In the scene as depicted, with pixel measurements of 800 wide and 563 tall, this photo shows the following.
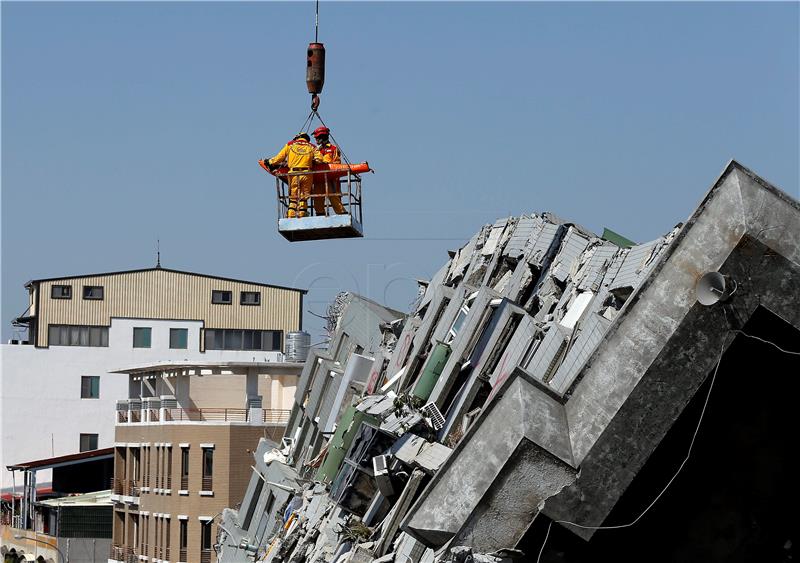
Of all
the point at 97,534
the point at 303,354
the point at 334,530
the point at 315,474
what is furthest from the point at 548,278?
the point at 97,534

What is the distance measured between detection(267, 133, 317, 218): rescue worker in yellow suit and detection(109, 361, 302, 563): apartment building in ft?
85.1

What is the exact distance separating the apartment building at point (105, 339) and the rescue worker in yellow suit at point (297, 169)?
55.2 meters

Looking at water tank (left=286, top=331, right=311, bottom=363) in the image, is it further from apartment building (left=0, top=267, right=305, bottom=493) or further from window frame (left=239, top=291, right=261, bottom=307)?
window frame (left=239, top=291, right=261, bottom=307)

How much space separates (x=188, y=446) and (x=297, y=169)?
29567mm

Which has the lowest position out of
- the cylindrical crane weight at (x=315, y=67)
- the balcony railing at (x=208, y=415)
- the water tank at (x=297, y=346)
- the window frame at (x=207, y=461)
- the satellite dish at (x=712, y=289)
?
the window frame at (x=207, y=461)

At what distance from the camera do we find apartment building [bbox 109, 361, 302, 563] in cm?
5441

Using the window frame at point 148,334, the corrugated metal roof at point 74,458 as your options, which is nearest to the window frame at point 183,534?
the corrugated metal roof at point 74,458

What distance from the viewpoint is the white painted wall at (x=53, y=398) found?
269 feet

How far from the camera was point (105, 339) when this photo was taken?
8431 cm

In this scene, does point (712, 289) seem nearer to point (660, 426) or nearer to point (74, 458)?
point (660, 426)

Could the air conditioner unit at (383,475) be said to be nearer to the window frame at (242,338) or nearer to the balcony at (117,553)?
the balcony at (117,553)

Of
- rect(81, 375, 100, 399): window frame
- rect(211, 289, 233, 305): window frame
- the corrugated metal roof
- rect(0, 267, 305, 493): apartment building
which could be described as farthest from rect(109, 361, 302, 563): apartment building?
rect(211, 289, 233, 305): window frame

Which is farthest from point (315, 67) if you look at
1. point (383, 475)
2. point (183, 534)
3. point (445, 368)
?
point (183, 534)

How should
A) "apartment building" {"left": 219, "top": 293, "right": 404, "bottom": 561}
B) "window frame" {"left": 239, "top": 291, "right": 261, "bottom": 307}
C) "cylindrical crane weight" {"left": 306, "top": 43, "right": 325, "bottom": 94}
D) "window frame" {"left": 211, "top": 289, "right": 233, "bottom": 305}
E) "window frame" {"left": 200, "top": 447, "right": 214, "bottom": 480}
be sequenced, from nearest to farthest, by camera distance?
"cylindrical crane weight" {"left": 306, "top": 43, "right": 325, "bottom": 94} → "apartment building" {"left": 219, "top": 293, "right": 404, "bottom": 561} → "window frame" {"left": 200, "top": 447, "right": 214, "bottom": 480} → "window frame" {"left": 239, "top": 291, "right": 261, "bottom": 307} → "window frame" {"left": 211, "top": 289, "right": 233, "bottom": 305}
